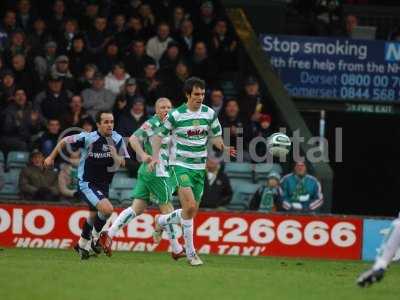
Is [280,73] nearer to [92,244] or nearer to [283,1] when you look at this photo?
[283,1]

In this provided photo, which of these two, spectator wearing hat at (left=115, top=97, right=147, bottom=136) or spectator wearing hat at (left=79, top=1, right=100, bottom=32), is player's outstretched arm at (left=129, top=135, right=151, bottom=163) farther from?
spectator wearing hat at (left=79, top=1, right=100, bottom=32)

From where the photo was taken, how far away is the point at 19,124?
17656mm

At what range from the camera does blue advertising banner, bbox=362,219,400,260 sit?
16234mm

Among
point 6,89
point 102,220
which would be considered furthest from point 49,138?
point 102,220

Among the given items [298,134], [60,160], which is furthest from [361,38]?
[60,160]

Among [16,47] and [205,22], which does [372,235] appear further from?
[16,47]

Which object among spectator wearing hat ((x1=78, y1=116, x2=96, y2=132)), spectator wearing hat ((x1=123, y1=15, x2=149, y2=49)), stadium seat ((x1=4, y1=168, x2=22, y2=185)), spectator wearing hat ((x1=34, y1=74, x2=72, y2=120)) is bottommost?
stadium seat ((x1=4, y1=168, x2=22, y2=185))

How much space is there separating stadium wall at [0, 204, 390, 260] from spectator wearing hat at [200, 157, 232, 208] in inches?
43.3

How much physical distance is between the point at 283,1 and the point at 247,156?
4224 mm

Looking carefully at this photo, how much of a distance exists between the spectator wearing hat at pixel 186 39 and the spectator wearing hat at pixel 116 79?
152cm

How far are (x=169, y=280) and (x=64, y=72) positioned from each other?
7.93 meters

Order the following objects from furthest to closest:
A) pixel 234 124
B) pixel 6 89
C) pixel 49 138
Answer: pixel 234 124
pixel 6 89
pixel 49 138

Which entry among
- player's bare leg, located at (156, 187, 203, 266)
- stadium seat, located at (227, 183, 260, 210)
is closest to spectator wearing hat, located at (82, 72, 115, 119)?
stadium seat, located at (227, 183, 260, 210)

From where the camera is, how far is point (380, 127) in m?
21.5
